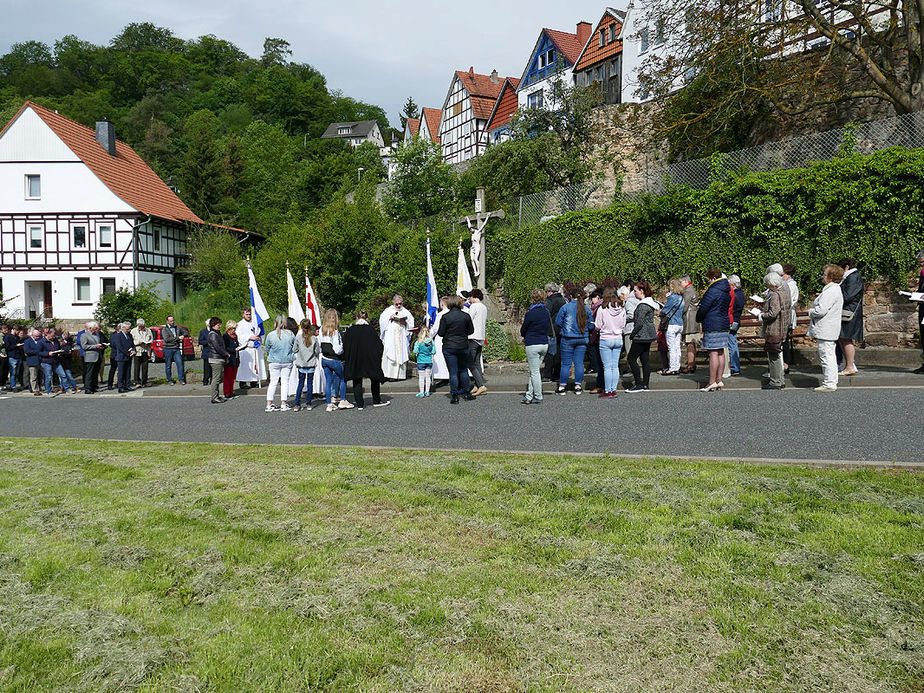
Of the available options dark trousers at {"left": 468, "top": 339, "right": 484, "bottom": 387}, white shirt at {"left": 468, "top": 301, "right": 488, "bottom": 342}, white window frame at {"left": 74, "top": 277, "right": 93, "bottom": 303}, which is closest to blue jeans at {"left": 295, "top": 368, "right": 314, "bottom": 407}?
dark trousers at {"left": 468, "top": 339, "right": 484, "bottom": 387}

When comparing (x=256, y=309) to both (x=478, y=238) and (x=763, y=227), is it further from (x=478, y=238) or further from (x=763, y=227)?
(x=763, y=227)

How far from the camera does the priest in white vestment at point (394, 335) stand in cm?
1473

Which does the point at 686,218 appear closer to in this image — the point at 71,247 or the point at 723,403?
the point at 723,403

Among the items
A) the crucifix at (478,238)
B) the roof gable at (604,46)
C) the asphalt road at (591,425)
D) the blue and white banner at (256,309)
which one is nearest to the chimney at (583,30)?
the roof gable at (604,46)

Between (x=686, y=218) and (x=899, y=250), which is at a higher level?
(x=686, y=218)

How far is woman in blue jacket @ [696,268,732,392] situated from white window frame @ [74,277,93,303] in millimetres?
38969

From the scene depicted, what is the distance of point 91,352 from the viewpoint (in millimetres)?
17297

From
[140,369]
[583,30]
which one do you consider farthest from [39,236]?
[583,30]

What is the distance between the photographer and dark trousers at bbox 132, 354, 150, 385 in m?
17.9

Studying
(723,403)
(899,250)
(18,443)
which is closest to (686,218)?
(899,250)

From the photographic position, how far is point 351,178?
175ft

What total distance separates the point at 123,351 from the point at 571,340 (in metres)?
11.2

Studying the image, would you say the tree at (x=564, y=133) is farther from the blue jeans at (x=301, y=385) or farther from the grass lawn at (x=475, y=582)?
the grass lawn at (x=475, y=582)

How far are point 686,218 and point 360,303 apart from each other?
12.5 m
